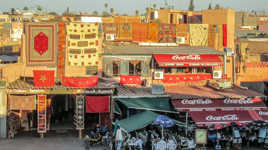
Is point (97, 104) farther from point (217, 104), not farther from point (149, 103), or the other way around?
point (217, 104)

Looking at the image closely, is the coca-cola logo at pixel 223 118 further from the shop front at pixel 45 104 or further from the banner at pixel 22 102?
the banner at pixel 22 102

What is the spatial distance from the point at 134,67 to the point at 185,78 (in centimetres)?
375

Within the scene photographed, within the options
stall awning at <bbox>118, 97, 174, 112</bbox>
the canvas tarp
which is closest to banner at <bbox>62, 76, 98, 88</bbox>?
stall awning at <bbox>118, 97, 174, 112</bbox>

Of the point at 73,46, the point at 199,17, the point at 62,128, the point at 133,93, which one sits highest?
the point at 199,17

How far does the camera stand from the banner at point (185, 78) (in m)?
29.1

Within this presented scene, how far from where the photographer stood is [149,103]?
23.9 meters

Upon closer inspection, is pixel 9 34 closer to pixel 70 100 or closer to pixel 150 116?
pixel 70 100

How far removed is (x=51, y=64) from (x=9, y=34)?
67.4ft

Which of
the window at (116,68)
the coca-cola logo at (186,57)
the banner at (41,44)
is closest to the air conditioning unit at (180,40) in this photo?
the coca-cola logo at (186,57)

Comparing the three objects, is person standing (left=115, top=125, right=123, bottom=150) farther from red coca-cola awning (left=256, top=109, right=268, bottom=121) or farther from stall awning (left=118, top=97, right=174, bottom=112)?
red coca-cola awning (left=256, top=109, right=268, bottom=121)

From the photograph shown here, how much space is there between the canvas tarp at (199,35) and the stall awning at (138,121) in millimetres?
11554

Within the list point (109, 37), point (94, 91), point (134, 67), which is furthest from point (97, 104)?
point (109, 37)

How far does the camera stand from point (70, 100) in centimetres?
2889

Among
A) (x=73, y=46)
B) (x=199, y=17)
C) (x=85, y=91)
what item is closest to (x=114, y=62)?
(x=73, y=46)
